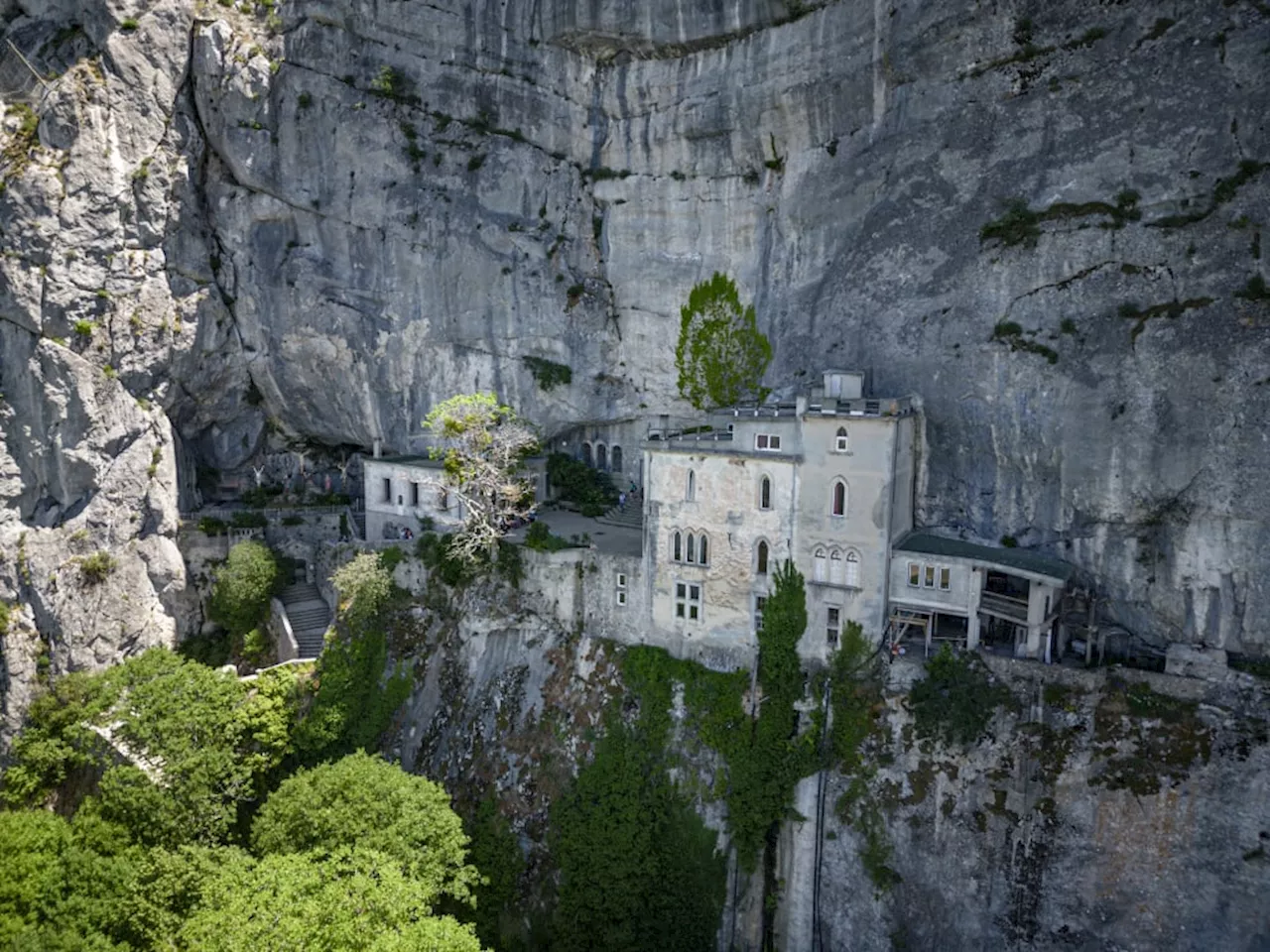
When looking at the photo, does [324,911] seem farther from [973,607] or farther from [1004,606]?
[1004,606]

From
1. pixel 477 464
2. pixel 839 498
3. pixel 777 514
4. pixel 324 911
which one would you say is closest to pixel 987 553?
pixel 839 498

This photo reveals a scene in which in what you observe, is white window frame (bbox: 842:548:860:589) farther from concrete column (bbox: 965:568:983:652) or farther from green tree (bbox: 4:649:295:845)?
green tree (bbox: 4:649:295:845)

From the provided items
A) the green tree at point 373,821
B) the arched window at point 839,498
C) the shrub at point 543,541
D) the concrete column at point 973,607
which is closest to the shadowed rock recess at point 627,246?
the concrete column at point 973,607

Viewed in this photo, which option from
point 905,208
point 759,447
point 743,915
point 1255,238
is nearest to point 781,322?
point 905,208

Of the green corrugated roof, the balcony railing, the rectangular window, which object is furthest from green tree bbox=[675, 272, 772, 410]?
the balcony railing

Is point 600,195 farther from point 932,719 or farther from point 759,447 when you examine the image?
point 932,719

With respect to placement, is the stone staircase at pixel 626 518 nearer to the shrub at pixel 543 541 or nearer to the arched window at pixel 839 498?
the shrub at pixel 543 541
